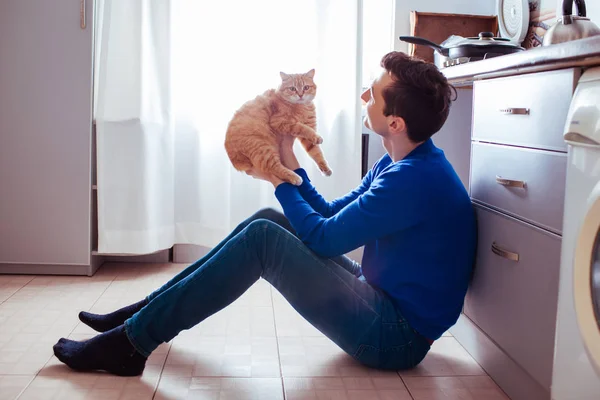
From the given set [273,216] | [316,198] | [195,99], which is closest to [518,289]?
[316,198]

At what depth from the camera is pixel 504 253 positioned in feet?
5.61

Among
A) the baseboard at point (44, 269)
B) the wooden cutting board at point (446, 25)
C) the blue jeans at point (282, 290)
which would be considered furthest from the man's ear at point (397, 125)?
the baseboard at point (44, 269)

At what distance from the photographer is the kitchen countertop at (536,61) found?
1304mm

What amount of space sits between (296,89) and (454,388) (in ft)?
3.05

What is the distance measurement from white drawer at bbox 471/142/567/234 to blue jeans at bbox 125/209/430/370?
0.41 m

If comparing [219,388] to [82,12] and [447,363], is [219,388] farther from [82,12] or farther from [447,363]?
[82,12]

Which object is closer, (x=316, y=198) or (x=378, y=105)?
(x=378, y=105)

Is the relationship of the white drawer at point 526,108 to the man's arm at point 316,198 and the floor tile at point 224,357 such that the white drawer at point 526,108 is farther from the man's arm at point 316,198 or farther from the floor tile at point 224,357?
the floor tile at point 224,357

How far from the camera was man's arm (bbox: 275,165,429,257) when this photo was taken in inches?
65.7

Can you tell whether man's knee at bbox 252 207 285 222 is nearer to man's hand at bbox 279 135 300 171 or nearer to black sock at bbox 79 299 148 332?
man's hand at bbox 279 135 300 171

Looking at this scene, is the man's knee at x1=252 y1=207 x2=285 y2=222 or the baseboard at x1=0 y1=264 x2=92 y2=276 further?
the baseboard at x1=0 y1=264 x2=92 y2=276

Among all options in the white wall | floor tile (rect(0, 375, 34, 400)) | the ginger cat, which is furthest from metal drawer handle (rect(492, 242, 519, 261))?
the white wall

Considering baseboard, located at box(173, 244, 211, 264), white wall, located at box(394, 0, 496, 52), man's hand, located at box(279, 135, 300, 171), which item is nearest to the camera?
man's hand, located at box(279, 135, 300, 171)

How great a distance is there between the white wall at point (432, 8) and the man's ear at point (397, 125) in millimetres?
1394
